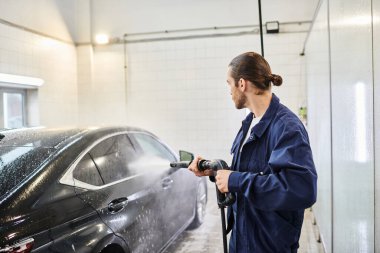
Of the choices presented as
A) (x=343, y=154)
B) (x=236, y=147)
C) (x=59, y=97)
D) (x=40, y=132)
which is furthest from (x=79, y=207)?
(x=59, y=97)

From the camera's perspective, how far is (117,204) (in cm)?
244

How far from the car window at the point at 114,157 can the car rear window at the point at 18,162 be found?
1.25 feet

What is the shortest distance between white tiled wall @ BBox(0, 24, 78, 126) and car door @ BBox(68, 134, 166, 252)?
3447 mm

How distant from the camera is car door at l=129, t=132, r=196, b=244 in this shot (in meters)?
3.22

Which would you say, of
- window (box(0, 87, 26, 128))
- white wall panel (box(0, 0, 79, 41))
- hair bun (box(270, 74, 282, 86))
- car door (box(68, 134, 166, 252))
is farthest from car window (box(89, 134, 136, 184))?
white wall panel (box(0, 0, 79, 41))

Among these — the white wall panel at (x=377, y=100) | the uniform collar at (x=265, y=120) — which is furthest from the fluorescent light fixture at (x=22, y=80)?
the white wall panel at (x=377, y=100)

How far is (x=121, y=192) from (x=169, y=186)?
85 centimetres

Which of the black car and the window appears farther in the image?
the window

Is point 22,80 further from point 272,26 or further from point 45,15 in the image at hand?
point 272,26

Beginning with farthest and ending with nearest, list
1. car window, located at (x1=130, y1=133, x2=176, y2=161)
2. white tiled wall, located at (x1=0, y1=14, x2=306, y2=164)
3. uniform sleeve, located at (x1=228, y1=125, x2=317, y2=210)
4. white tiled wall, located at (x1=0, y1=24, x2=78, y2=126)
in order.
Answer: white tiled wall, located at (x1=0, y1=14, x2=306, y2=164), white tiled wall, located at (x1=0, y1=24, x2=78, y2=126), car window, located at (x1=130, y1=133, x2=176, y2=161), uniform sleeve, located at (x1=228, y1=125, x2=317, y2=210)

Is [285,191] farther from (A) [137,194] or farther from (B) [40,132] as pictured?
(B) [40,132]

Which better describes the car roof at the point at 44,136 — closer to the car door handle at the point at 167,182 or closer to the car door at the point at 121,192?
the car door at the point at 121,192

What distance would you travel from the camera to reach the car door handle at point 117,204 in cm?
237

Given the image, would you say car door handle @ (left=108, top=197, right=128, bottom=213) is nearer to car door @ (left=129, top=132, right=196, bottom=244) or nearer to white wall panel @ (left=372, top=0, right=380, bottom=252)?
car door @ (left=129, top=132, right=196, bottom=244)
